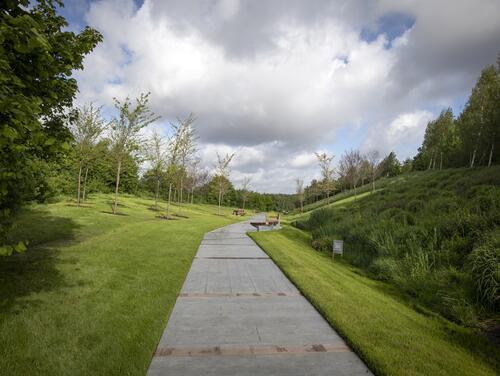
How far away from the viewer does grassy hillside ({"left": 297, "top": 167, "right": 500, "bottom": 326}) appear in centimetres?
630

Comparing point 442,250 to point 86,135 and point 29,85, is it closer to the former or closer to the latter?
point 29,85

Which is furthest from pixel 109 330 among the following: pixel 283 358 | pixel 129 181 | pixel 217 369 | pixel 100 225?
pixel 129 181

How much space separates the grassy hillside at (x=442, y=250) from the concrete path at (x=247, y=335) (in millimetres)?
3318

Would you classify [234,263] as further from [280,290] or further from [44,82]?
[44,82]

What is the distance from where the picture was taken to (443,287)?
7.04 meters

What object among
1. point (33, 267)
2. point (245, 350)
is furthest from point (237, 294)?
point (33, 267)

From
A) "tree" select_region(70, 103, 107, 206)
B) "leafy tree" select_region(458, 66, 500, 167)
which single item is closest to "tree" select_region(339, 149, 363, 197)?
"leafy tree" select_region(458, 66, 500, 167)

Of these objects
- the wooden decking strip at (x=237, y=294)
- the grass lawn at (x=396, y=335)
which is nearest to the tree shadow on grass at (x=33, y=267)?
the wooden decking strip at (x=237, y=294)

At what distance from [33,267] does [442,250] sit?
1052 cm

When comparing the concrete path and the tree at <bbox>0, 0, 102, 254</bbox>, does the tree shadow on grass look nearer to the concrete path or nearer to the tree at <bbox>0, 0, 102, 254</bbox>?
the tree at <bbox>0, 0, 102, 254</bbox>

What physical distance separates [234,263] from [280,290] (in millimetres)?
2700

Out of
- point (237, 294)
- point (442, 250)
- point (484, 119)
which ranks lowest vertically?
point (237, 294)

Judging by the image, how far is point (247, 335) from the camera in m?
4.23

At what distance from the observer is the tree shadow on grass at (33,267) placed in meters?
5.02
